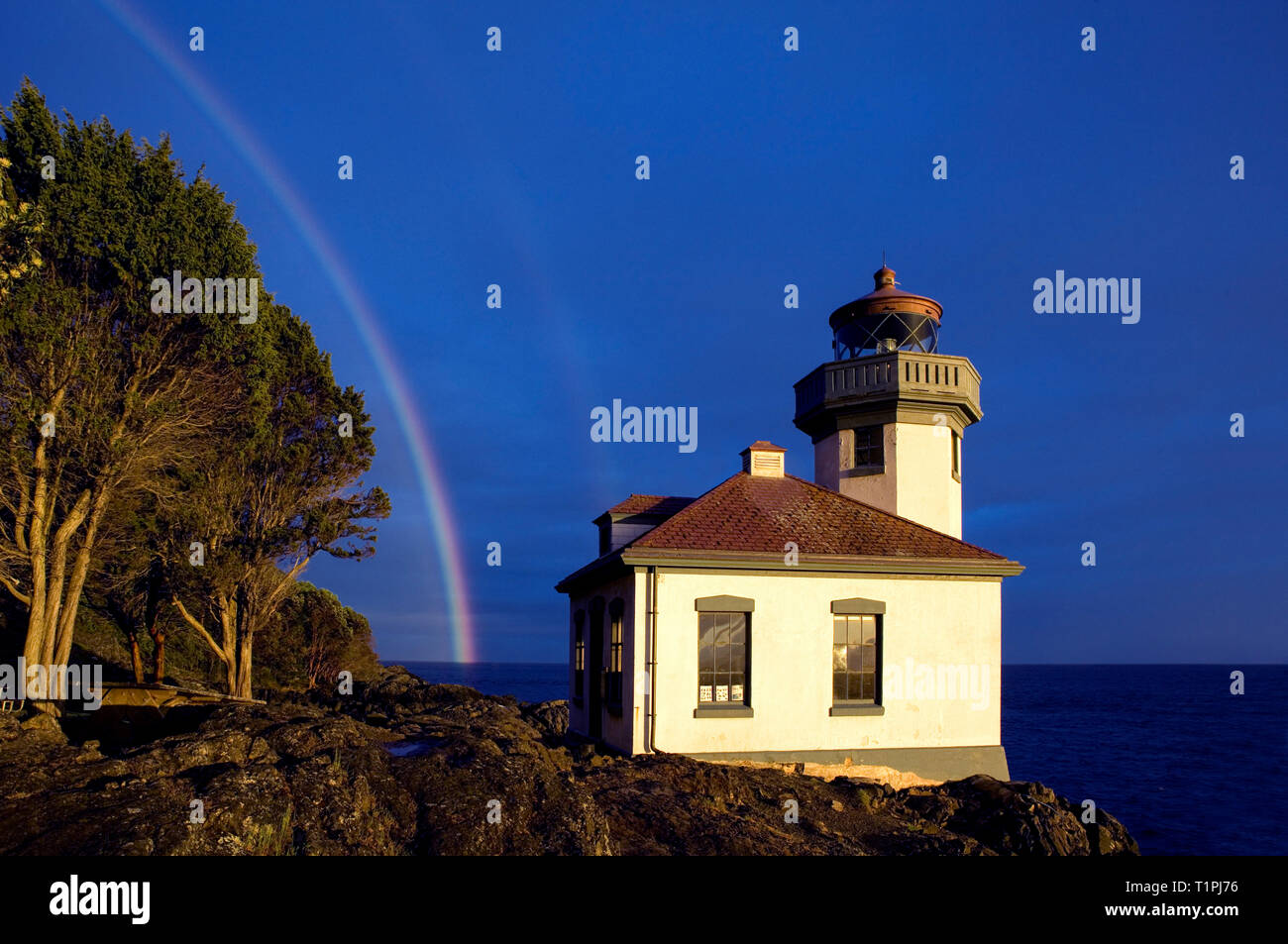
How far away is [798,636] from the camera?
49.1 feet

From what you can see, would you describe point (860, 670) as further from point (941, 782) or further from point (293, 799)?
point (293, 799)

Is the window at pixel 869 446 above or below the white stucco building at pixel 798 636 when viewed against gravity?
above

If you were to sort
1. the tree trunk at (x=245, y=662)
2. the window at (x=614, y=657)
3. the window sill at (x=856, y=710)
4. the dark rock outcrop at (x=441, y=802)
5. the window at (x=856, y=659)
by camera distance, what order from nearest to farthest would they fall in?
the dark rock outcrop at (x=441, y=802)
the window sill at (x=856, y=710)
the window at (x=856, y=659)
the window at (x=614, y=657)
the tree trunk at (x=245, y=662)

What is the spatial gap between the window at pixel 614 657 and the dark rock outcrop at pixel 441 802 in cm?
126

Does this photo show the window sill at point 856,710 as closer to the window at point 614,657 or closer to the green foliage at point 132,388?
the window at point 614,657

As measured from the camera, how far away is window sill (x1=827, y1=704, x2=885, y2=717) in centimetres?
1496

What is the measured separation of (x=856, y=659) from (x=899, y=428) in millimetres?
6002

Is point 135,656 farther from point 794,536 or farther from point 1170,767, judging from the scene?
point 1170,767

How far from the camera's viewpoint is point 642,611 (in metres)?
14.5

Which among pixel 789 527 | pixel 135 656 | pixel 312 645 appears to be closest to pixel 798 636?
pixel 789 527

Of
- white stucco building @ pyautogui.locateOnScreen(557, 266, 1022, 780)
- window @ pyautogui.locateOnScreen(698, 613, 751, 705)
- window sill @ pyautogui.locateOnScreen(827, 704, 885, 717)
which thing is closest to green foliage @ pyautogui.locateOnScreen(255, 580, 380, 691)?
white stucco building @ pyautogui.locateOnScreen(557, 266, 1022, 780)

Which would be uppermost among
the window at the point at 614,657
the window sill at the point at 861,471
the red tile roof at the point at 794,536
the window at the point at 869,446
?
the window at the point at 869,446

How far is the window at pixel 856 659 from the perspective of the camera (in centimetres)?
A: 1520

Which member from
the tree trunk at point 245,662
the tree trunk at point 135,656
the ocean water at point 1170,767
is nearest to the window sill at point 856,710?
the ocean water at point 1170,767
